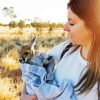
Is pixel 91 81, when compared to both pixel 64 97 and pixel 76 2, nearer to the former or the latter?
pixel 64 97

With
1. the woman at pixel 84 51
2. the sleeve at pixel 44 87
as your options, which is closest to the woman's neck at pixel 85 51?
the woman at pixel 84 51

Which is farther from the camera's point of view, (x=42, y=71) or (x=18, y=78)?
(x=18, y=78)

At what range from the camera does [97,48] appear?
106 inches

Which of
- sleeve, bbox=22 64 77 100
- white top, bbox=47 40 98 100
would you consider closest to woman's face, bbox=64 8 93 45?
white top, bbox=47 40 98 100

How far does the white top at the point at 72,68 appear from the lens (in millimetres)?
2691

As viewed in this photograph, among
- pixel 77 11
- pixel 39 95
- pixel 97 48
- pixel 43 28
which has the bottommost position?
pixel 43 28

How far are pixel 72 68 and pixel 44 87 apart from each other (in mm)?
209

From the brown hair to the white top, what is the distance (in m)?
0.04

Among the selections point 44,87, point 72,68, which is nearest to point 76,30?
point 72,68

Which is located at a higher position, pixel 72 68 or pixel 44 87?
pixel 72 68

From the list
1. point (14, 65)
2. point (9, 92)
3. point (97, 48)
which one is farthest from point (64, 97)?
point (14, 65)

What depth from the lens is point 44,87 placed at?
2.78m

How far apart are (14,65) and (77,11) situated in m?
7.64

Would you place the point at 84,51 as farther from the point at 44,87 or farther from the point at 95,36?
the point at 44,87
